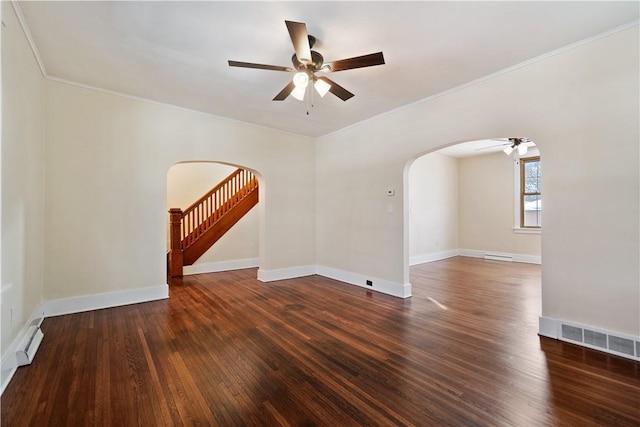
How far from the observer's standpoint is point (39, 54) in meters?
2.94

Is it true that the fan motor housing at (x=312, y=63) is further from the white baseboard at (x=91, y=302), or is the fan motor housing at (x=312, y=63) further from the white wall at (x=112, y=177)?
the white baseboard at (x=91, y=302)

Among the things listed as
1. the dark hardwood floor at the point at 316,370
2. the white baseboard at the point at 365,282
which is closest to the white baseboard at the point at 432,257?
the white baseboard at the point at 365,282

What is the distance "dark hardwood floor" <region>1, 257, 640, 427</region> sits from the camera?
1.78m

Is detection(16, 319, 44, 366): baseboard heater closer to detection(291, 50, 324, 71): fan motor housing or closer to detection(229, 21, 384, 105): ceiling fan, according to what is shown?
detection(229, 21, 384, 105): ceiling fan

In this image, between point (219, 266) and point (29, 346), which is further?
point (219, 266)

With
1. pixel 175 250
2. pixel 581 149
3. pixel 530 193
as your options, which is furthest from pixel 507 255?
pixel 175 250

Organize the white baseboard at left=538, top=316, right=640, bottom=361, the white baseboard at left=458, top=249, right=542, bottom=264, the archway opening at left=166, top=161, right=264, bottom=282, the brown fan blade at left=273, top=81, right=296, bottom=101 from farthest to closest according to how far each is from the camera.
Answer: the white baseboard at left=458, top=249, right=542, bottom=264, the archway opening at left=166, top=161, right=264, bottom=282, the brown fan blade at left=273, top=81, right=296, bottom=101, the white baseboard at left=538, top=316, right=640, bottom=361

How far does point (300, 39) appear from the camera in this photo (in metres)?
2.20

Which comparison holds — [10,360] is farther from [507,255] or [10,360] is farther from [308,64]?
[507,255]

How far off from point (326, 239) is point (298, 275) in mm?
908

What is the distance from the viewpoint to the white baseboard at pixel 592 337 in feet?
7.98

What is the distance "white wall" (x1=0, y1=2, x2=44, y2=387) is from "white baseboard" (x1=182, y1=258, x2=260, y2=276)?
269 cm

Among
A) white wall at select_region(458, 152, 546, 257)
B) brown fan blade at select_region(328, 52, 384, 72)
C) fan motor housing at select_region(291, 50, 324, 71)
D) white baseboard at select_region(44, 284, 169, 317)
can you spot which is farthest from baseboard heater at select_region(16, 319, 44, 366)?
white wall at select_region(458, 152, 546, 257)

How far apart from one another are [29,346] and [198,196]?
5.44 metres
